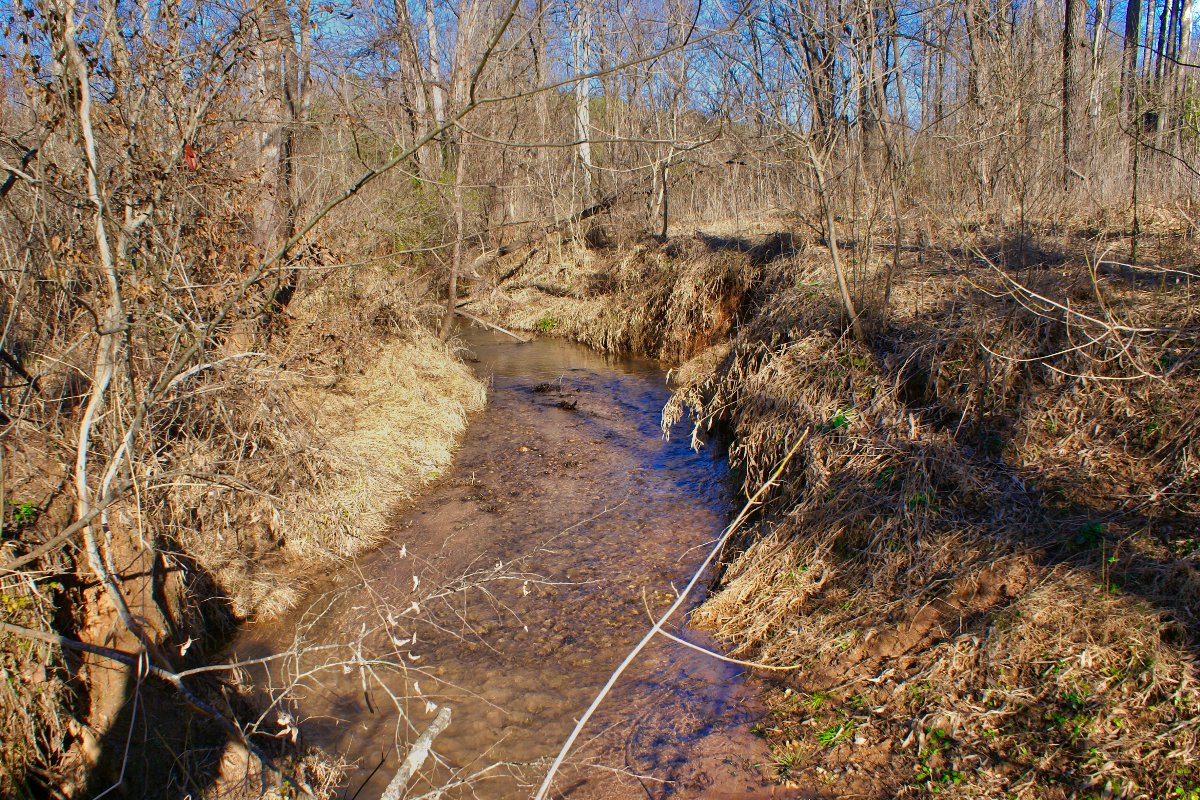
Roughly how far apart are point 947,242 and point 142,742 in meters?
9.06

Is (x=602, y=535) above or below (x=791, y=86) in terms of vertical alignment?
below

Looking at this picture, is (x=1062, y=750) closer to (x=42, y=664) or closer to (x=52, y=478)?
(x=42, y=664)

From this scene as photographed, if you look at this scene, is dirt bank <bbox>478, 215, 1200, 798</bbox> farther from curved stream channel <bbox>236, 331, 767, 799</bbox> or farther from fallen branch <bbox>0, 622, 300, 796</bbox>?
fallen branch <bbox>0, 622, 300, 796</bbox>

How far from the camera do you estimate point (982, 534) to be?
4773 millimetres

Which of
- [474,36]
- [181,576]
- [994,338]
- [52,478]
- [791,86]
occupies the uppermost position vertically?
[474,36]

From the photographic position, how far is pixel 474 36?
11891mm

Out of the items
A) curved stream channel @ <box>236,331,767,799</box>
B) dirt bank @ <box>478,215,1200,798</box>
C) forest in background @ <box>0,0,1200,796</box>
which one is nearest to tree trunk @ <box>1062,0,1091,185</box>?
forest in background @ <box>0,0,1200,796</box>

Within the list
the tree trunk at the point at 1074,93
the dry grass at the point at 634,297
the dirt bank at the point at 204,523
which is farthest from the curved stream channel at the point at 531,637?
the tree trunk at the point at 1074,93

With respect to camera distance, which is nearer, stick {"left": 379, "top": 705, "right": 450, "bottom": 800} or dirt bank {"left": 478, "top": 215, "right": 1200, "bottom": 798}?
stick {"left": 379, "top": 705, "right": 450, "bottom": 800}

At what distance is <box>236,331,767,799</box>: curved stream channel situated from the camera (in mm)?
3971

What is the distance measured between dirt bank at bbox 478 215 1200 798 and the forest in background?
41 millimetres

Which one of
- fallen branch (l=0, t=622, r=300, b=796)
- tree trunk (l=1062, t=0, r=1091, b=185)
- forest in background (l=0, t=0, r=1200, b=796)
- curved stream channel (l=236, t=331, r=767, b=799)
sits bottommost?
curved stream channel (l=236, t=331, r=767, b=799)

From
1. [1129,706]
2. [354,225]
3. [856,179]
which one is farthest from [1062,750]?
[354,225]

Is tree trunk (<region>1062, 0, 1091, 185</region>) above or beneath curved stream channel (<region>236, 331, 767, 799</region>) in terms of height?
above
